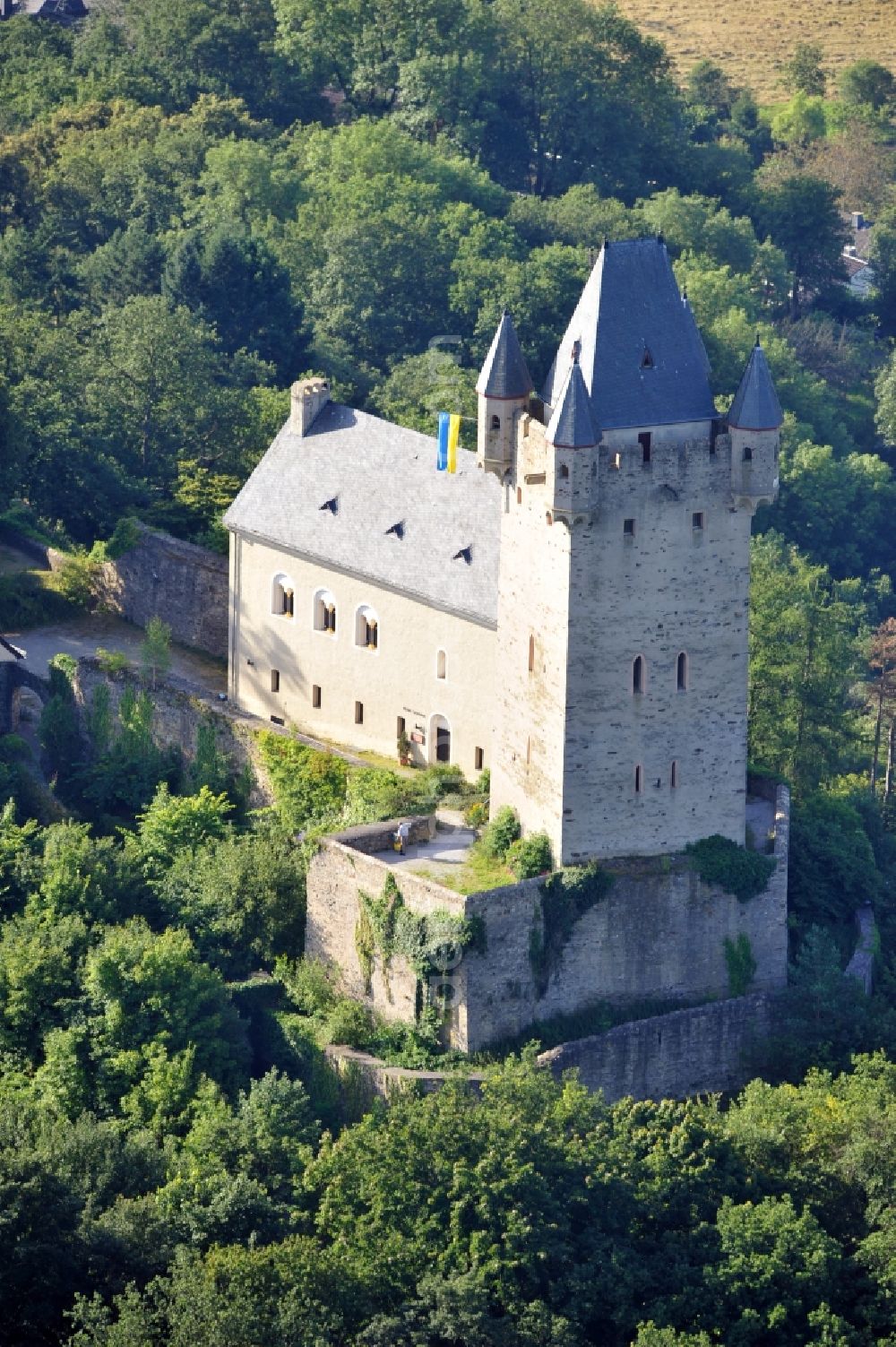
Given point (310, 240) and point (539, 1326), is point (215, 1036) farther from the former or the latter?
point (310, 240)

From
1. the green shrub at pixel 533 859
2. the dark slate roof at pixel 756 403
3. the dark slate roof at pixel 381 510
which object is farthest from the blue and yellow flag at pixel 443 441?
the green shrub at pixel 533 859

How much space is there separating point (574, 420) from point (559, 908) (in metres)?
10.7

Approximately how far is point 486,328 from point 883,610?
16.5 metres

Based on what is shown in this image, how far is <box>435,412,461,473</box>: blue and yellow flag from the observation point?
273 feet

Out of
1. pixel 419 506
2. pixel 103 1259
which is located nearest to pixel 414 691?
pixel 419 506

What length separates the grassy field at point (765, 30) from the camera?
6624 inches

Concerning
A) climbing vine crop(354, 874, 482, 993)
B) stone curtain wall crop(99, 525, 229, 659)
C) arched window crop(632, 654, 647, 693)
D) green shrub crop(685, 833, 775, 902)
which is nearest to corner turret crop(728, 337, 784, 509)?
arched window crop(632, 654, 647, 693)

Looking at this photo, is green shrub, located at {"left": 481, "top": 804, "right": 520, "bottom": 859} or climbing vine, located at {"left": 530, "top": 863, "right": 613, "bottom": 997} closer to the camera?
climbing vine, located at {"left": 530, "top": 863, "right": 613, "bottom": 997}

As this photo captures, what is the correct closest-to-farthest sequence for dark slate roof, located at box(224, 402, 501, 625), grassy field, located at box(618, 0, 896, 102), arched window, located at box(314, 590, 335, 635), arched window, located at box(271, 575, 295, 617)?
dark slate roof, located at box(224, 402, 501, 625)
arched window, located at box(314, 590, 335, 635)
arched window, located at box(271, 575, 295, 617)
grassy field, located at box(618, 0, 896, 102)

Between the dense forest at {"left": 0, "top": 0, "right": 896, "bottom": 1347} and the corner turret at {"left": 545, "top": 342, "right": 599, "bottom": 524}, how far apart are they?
9.95 m

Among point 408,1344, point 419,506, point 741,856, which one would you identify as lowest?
point 408,1344

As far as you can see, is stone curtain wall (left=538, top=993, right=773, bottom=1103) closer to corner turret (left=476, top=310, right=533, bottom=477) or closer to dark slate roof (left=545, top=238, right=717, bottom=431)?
corner turret (left=476, top=310, right=533, bottom=477)

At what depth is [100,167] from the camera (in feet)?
405

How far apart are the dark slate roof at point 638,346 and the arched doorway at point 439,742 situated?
10159 mm
